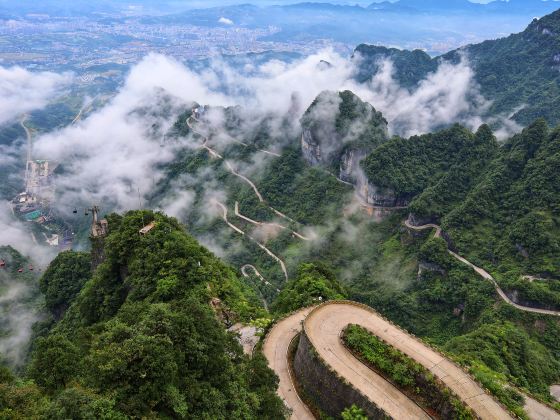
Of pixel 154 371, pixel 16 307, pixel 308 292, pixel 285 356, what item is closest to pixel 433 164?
pixel 308 292

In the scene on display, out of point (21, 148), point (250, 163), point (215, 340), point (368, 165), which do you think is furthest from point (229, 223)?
point (21, 148)

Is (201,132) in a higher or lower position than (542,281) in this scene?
lower

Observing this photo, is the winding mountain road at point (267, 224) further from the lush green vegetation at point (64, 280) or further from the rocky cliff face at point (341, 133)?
the lush green vegetation at point (64, 280)

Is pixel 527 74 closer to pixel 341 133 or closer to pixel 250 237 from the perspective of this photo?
pixel 341 133

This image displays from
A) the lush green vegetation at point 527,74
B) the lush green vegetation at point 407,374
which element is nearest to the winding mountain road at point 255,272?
the lush green vegetation at point 407,374

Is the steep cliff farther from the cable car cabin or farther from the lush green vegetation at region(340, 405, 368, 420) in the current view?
the lush green vegetation at region(340, 405, 368, 420)

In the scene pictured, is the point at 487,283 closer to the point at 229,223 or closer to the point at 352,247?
the point at 352,247
